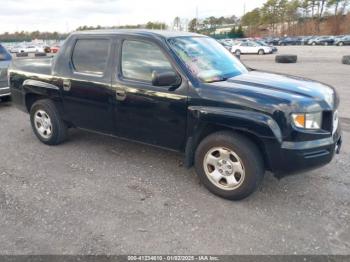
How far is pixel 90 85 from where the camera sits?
→ 4.35m

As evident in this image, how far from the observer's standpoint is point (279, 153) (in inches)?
125

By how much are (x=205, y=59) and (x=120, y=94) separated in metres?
1.14

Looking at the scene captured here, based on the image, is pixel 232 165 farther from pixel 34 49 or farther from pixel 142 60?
pixel 34 49

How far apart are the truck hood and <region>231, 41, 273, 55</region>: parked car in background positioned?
33.7 meters

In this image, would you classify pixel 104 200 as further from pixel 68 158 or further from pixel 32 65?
pixel 32 65

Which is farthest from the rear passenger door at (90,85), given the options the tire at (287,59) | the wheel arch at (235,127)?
the tire at (287,59)

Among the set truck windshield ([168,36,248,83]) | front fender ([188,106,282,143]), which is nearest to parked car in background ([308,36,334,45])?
truck windshield ([168,36,248,83])

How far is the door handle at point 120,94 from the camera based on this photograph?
403cm

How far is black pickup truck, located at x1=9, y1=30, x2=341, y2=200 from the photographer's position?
3184mm

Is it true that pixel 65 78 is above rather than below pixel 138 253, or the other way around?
above

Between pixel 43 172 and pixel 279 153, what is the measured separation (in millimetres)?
2979

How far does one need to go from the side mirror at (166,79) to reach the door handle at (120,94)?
619 millimetres

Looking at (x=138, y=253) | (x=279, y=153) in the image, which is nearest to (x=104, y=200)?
(x=138, y=253)

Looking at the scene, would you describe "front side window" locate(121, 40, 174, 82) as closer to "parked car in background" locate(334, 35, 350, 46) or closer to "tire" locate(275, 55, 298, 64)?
"tire" locate(275, 55, 298, 64)
